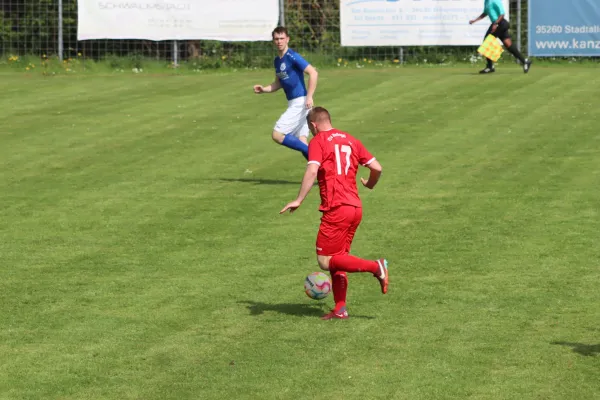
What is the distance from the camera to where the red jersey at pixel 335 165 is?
34.2 feet

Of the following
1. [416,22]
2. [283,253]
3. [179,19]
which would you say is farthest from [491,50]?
[283,253]

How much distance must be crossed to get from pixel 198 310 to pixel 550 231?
197 inches

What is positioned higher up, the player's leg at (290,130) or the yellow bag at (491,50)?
the yellow bag at (491,50)

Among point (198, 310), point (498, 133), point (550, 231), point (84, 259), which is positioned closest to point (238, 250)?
point (84, 259)

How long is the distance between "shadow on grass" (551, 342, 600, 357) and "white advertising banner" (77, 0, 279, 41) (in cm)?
2276

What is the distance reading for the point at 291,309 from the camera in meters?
11.0

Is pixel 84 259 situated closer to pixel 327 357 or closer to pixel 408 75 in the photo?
pixel 327 357

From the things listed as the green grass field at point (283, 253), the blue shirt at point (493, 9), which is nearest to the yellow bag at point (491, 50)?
the blue shirt at point (493, 9)

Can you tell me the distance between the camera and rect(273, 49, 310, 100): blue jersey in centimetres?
1714

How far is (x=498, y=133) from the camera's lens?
830 inches

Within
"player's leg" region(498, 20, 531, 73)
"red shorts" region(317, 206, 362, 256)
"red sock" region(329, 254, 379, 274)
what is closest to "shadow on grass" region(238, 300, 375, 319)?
"red sock" region(329, 254, 379, 274)

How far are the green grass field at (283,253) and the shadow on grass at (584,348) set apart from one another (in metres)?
0.05

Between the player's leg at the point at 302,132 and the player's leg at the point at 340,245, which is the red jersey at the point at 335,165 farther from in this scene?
the player's leg at the point at 302,132

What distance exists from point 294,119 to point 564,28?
14.8m
